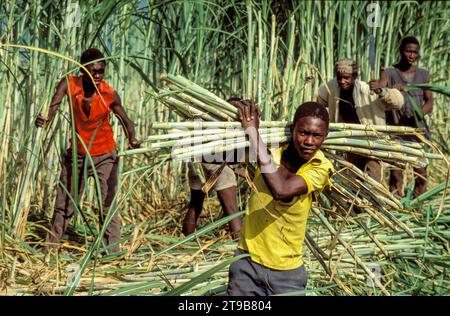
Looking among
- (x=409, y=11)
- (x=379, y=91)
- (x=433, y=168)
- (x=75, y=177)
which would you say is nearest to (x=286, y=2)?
(x=379, y=91)

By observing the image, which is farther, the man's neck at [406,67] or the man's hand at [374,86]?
the man's neck at [406,67]

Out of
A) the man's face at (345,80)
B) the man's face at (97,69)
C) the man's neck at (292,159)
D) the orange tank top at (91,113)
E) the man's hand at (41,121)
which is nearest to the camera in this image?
the man's neck at (292,159)

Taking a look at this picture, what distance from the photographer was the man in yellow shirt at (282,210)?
2.24 metres

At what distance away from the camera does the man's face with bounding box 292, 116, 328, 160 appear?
2225 millimetres

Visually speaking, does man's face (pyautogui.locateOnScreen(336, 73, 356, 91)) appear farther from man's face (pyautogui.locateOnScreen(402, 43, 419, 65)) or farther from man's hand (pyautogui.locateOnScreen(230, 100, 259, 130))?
man's hand (pyautogui.locateOnScreen(230, 100, 259, 130))

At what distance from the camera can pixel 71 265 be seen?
3184 millimetres

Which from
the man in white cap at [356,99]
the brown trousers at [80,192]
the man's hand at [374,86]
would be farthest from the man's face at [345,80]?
the brown trousers at [80,192]

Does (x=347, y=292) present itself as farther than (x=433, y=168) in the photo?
No

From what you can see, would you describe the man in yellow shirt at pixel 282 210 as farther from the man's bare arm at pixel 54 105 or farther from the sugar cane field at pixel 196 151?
the man's bare arm at pixel 54 105

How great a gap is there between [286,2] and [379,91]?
1.06 m

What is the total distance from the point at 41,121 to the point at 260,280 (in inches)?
66.9

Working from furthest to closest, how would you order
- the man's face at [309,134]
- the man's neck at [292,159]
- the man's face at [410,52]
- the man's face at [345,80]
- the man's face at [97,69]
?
the man's face at [410,52] < the man's face at [345,80] < the man's face at [97,69] < the man's neck at [292,159] < the man's face at [309,134]

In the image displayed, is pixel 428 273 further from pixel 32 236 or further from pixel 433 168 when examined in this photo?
pixel 433 168

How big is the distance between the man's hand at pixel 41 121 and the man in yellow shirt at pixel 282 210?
1.53m
